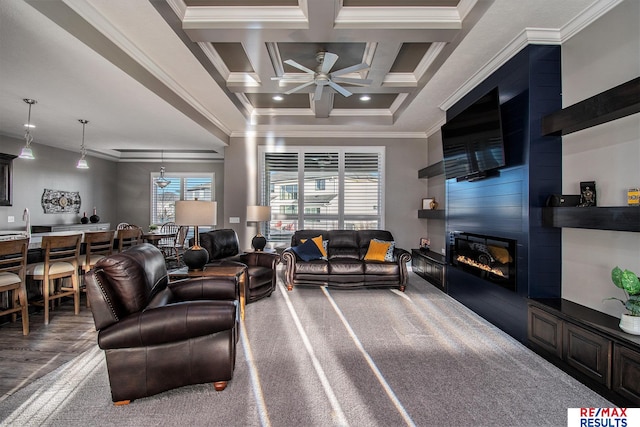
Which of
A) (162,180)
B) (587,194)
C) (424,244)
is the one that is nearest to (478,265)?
(587,194)

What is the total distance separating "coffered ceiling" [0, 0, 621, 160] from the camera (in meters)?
2.48

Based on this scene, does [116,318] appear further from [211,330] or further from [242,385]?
[242,385]

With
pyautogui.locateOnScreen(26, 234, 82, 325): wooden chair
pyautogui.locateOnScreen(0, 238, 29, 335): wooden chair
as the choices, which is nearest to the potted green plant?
pyautogui.locateOnScreen(0, 238, 29, 335): wooden chair

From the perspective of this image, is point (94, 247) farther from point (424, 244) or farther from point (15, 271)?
point (424, 244)

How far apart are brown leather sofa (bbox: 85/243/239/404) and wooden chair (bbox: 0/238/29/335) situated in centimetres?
182

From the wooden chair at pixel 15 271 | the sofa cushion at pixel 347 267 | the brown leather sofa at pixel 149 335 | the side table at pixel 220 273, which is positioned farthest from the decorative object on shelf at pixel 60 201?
the sofa cushion at pixel 347 267

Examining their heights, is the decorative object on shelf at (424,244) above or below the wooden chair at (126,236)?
below

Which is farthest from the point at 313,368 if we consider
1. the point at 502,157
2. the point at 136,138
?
the point at 136,138

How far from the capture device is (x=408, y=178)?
6.16 metres

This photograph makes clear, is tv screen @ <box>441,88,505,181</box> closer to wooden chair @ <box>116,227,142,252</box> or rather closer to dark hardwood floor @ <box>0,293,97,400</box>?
dark hardwood floor @ <box>0,293,97,400</box>

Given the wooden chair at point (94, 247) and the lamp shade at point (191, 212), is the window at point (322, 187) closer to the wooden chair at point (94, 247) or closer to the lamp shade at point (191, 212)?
the wooden chair at point (94, 247)

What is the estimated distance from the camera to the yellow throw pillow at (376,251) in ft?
15.8

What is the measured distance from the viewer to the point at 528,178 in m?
2.79

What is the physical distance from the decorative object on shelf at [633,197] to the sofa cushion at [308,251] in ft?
12.1
